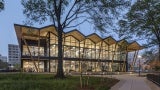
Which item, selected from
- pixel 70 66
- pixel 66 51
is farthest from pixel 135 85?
pixel 66 51

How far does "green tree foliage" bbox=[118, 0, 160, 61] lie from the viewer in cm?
3800

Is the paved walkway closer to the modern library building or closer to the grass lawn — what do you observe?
the grass lawn

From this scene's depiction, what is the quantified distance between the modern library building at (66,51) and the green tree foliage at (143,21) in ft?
83.0

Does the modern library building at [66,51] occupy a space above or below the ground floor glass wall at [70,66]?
above

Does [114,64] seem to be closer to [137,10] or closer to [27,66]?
[27,66]

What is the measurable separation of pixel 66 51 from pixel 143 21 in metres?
47.4

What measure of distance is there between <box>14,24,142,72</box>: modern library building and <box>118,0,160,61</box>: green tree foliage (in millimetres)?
25297

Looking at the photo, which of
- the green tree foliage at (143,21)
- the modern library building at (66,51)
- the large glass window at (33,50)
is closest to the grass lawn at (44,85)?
the green tree foliage at (143,21)

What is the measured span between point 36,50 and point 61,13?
Answer: 45.1 meters

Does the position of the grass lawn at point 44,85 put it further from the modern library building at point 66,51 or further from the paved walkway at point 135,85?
the modern library building at point 66,51

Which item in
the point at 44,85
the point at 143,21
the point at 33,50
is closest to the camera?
the point at 44,85

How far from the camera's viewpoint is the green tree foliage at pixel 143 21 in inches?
1496

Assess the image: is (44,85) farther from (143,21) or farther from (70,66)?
(70,66)

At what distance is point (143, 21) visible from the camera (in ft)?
131
